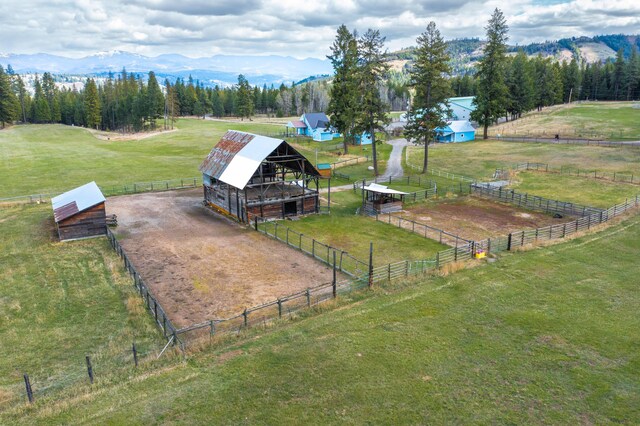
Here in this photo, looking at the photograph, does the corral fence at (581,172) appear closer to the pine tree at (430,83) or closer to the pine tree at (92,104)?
the pine tree at (430,83)

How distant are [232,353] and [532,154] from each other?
200 feet

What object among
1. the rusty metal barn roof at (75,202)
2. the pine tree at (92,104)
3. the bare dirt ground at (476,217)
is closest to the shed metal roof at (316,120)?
the bare dirt ground at (476,217)

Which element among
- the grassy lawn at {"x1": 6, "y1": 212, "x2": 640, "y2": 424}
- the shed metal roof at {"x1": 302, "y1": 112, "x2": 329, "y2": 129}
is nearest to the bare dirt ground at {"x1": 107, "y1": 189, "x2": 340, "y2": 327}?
the grassy lawn at {"x1": 6, "y1": 212, "x2": 640, "y2": 424}

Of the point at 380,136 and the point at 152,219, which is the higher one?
the point at 380,136

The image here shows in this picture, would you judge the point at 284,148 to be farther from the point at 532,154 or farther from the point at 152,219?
the point at 532,154

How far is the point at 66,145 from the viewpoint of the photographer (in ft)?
284

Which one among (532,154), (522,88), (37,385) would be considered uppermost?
(522,88)

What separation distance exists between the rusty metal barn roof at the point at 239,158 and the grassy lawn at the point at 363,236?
5166 millimetres

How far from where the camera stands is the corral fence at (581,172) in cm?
4766

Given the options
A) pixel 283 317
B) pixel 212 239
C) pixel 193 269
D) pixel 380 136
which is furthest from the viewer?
pixel 380 136

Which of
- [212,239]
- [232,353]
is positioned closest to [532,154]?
[212,239]

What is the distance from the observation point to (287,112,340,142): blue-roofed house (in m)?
89.6

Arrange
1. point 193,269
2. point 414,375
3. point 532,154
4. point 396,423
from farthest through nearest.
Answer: point 532,154 → point 193,269 → point 414,375 → point 396,423

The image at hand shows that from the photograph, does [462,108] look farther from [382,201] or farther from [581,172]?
[382,201]
